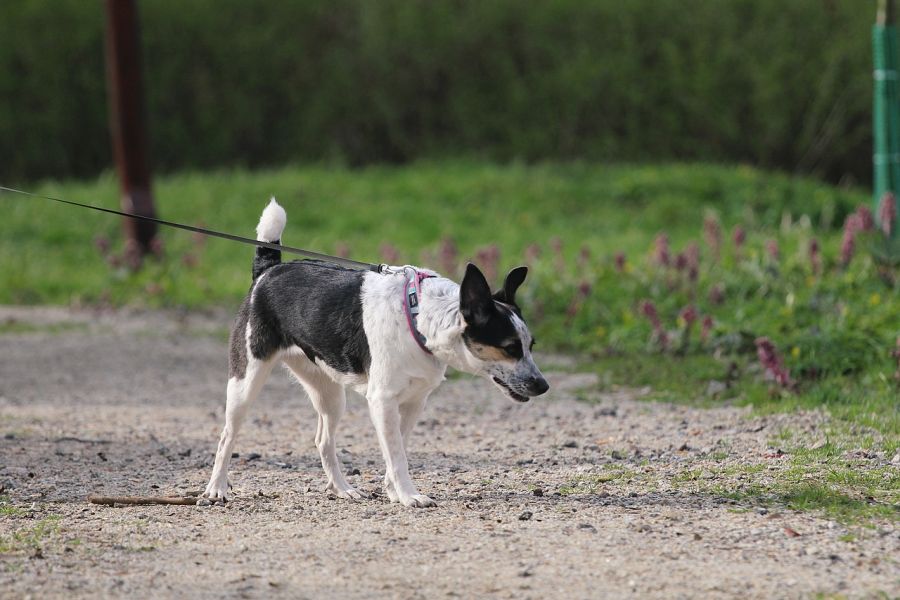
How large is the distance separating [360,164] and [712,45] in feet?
16.7

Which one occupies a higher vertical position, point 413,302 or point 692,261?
point 413,302

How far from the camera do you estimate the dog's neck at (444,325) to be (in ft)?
16.6

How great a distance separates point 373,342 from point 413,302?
0.75ft

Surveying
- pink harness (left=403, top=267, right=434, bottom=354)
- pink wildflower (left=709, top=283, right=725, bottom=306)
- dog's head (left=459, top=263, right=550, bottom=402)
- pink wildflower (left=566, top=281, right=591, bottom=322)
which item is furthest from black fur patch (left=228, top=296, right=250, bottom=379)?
pink wildflower (left=709, top=283, right=725, bottom=306)

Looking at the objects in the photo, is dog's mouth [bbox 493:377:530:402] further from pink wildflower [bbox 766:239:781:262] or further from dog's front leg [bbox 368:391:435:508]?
pink wildflower [bbox 766:239:781:262]

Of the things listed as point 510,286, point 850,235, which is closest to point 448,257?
point 850,235

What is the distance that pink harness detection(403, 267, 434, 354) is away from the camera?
5172 millimetres

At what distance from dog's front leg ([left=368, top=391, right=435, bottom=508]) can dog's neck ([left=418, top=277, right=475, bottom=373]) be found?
0.28 meters

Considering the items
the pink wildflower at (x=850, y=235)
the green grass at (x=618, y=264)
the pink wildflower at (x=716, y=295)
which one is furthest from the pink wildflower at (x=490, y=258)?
A: the pink wildflower at (x=850, y=235)

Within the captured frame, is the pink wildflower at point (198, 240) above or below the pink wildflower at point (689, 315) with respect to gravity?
above

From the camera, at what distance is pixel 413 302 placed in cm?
523

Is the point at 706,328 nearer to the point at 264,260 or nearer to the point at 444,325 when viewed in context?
the point at 264,260

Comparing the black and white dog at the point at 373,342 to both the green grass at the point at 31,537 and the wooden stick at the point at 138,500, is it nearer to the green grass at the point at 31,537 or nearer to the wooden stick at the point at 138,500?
the wooden stick at the point at 138,500

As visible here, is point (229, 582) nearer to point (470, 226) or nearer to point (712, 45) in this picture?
point (470, 226)
